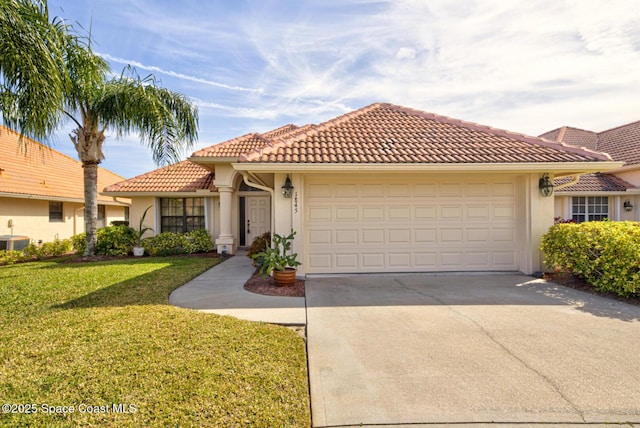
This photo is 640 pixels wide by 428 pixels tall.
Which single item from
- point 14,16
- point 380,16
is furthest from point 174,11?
point 380,16

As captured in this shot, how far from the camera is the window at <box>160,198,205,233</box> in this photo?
1416 centimetres

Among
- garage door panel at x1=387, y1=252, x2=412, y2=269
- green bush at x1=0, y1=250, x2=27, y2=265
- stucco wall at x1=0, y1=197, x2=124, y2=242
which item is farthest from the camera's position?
stucco wall at x1=0, y1=197, x2=124, y2=242

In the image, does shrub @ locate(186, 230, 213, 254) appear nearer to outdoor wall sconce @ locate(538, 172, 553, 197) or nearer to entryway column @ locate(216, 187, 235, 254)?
entryway column @ locate(216, 187, 235, 254)

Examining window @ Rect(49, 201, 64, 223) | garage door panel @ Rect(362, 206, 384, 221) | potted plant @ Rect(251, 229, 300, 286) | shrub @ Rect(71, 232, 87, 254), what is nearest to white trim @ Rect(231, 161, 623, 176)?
garage door panel @ Rect(362, 206, 384, 221)

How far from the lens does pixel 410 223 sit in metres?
8.41

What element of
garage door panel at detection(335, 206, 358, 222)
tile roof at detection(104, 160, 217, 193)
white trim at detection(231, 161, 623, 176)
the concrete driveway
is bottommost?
the concrete driveway

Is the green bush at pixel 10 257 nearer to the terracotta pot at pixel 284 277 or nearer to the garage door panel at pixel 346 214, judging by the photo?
the terracotta pot at pixel 284 277

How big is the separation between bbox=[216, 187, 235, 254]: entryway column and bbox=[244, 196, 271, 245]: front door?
40.2 inches

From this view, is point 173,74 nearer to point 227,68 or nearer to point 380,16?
point 227,68

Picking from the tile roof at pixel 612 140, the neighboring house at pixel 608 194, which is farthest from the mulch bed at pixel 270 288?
the tile roof at pixel 612 140

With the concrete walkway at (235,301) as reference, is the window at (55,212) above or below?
above

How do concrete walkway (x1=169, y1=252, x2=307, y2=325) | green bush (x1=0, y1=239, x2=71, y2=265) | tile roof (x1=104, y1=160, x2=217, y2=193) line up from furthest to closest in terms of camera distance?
1. tile roof (x1=104, y1=160, x2=217, y2=193)
2. green bush (x1=0, y1=239, x2=71, y2=265)
3. concrete walkway (x1=169, y1=252, x2=307, y2=325)

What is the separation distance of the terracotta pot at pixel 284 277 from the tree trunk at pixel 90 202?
875cm

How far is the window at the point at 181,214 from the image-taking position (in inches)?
558
